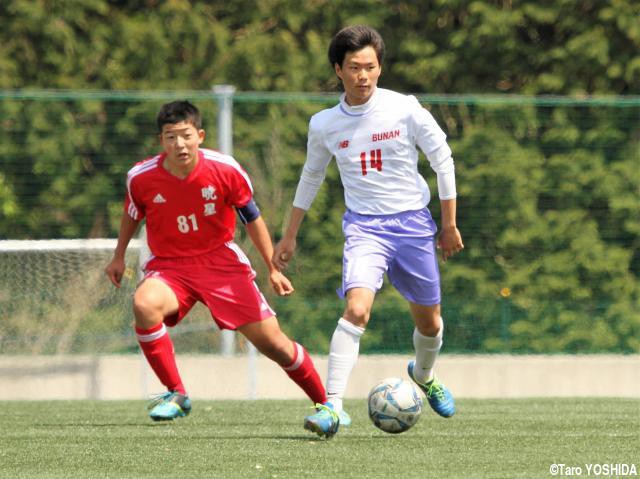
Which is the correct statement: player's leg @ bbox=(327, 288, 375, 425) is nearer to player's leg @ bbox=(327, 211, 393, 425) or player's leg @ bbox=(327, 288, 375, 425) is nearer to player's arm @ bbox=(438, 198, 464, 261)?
player's leg @ bbox=(327, 211, 393, 425)

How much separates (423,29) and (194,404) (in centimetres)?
652

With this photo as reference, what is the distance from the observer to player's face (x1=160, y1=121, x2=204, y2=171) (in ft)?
23.6

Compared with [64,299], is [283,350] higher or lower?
higher

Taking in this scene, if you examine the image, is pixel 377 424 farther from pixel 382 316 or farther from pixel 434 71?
pixel 434 71

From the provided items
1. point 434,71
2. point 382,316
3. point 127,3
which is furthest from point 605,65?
point 127,3

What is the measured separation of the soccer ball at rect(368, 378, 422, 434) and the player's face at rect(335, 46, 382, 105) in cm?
137

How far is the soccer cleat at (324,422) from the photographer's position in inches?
253

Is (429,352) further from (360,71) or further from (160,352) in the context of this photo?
(360,71)

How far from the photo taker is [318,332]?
1116cm

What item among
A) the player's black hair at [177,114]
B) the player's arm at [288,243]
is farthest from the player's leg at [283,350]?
the player's black hair at [177,114]

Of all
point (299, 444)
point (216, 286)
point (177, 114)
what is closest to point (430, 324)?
point (216, 286)

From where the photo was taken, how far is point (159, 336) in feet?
Result: 24.0

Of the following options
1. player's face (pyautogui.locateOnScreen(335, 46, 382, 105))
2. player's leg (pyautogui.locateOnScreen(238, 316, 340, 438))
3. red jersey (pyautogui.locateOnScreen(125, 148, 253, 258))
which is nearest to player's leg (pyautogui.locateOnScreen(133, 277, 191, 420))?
red jersey (pyautogui.locateOnScreen(125, 148, 253, 258))

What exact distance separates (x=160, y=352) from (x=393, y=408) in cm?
129
